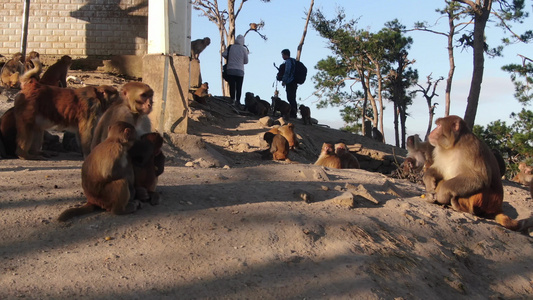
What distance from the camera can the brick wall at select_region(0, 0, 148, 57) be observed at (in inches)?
698

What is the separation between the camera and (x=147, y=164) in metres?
6.28

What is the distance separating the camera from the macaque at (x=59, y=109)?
30.9 ft

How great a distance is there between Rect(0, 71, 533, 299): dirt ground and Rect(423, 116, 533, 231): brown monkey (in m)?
0.19

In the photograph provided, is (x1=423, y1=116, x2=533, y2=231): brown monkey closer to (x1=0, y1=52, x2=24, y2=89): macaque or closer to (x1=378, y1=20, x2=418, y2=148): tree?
(x1=0, y1=52, x2=24, y2=89): macaque

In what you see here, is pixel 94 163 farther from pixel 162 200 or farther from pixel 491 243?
pixel 491 243

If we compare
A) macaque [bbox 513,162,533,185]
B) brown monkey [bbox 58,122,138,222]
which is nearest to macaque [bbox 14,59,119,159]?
brown monkey [bbox 58,122,138,222]

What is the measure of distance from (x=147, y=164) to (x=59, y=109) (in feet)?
12.5

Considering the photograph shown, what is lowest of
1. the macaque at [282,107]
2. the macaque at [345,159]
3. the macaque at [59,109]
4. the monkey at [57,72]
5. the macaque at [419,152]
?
the macaque at [345,159]

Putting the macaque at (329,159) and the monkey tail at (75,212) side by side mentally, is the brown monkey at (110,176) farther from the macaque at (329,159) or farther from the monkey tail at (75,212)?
the macaque at (329,159)

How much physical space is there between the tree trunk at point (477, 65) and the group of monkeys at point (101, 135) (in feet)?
40.7

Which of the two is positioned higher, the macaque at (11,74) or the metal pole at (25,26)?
the metal pole at (25,26)

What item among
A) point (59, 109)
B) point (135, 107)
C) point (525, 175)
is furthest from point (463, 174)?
point (525, 175)

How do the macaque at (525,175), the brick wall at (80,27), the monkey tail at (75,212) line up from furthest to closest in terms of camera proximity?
the brick wall at (80,27) → the macaque at (525,175) → the monkey tail at (75,212)

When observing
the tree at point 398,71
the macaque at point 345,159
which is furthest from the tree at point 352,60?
the macaque at point 345,159
